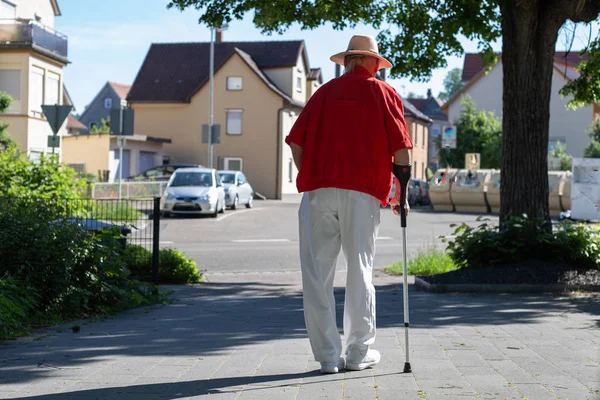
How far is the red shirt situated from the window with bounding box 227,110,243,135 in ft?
167

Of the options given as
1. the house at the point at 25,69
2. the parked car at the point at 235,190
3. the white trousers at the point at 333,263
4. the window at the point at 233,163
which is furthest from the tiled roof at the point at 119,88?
the white trousers at the point at 333,263

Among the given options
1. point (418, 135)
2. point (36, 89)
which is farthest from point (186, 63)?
point (418, 135)

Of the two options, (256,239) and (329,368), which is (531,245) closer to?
(329,368)

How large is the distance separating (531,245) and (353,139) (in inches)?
252

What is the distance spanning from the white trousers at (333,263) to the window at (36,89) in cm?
3476

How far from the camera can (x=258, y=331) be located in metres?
7.48

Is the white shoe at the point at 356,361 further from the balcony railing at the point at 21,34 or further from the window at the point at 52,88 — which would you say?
the window at the point at 52,88

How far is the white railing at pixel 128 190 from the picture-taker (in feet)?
95.3

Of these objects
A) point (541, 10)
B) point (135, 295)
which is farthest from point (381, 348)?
point (541, 10)

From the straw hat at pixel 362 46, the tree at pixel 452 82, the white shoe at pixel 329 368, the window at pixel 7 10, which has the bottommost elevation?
the white shoe at pixel 329 368

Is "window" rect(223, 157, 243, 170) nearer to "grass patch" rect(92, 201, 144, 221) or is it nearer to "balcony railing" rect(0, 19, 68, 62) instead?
"balcony railing" rect(0, 19, 68, 62)

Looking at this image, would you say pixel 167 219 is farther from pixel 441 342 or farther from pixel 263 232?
pixel 441 342

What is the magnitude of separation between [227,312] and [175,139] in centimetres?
4927

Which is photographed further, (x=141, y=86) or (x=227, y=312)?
(x=141, y=86)
